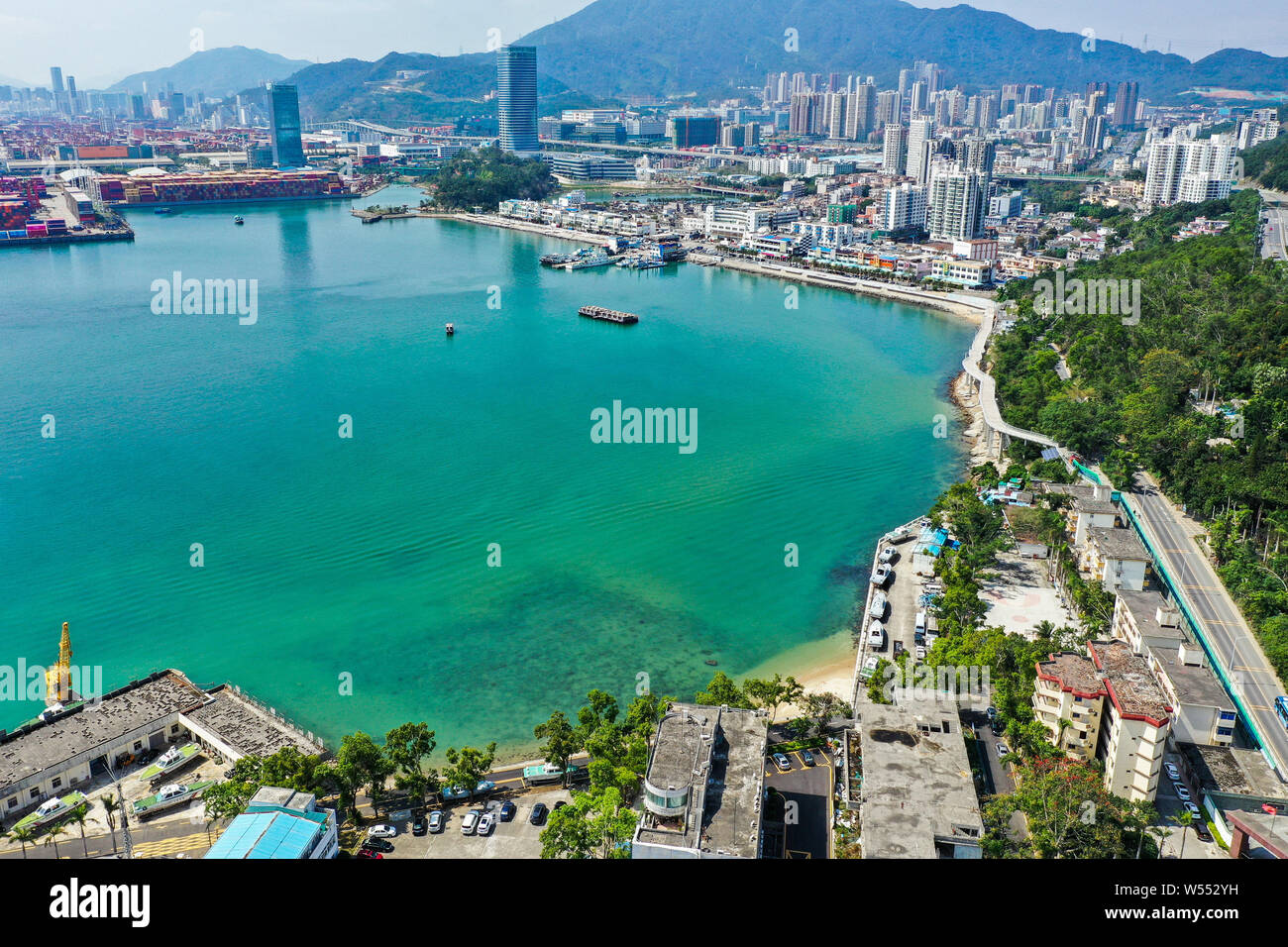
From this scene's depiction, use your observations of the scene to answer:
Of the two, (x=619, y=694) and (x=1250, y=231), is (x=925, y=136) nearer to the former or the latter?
(x=1250, y=231)

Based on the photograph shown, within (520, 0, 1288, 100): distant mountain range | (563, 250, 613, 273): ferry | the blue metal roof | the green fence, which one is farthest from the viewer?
(520, 0, 1288, 100): distant mountain range

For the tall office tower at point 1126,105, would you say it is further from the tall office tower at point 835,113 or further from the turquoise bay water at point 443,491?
the turquoise bay water at point 443,491

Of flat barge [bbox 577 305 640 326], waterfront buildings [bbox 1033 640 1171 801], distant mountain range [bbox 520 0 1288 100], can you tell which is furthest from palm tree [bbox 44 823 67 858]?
distant mountain range [bbox 520 0 1288 100]

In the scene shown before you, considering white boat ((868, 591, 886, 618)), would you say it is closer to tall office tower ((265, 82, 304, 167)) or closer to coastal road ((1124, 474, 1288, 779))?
coastal road ((1124, 474, 1288, 779))

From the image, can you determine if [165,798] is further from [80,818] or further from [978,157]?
[978,157]

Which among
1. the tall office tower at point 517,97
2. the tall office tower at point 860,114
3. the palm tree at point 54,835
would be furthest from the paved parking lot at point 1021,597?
the tall office tower at point 860,114

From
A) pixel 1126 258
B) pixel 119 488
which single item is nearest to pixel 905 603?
pixel 119 488

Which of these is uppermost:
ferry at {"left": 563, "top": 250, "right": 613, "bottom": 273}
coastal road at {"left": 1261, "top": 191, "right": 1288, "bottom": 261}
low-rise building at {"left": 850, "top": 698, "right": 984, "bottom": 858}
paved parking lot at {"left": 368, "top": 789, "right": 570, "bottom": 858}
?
coastal road at {"left": 1261, "top": 191, "right": 1288, "bottom": 261}
